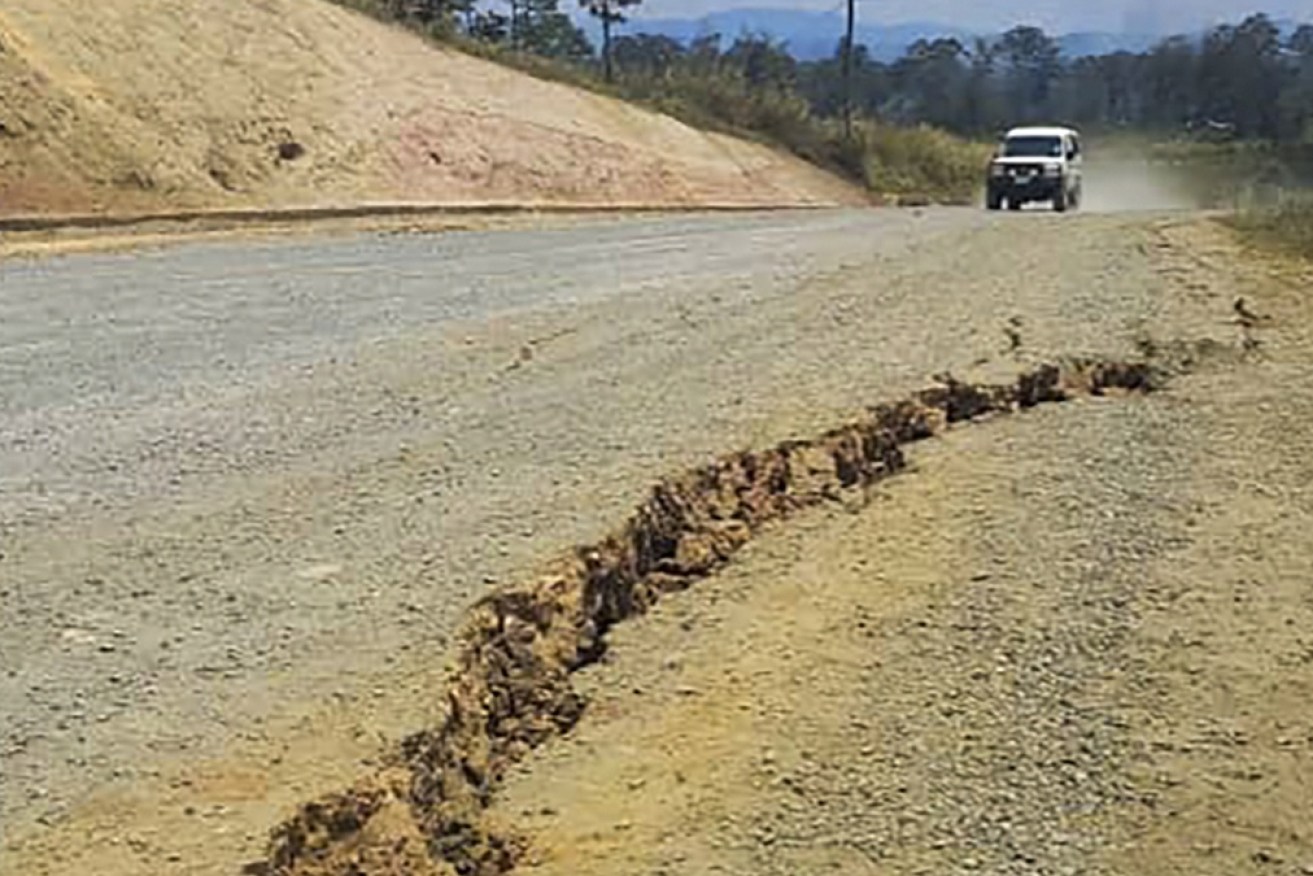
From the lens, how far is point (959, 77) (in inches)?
4107

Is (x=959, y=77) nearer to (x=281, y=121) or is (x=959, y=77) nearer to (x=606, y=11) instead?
→ (x=606, y=11)

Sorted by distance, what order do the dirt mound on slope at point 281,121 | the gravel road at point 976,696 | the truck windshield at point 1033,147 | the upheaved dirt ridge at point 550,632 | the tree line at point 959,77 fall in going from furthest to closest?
1. the tree line at point 959,77
2. the truck windshield at point 1033,147
3. the dirt mound on slope at point 281,121
4. the gravel road at point 976,696
5. the upheaved dirt ridge at point 550,632

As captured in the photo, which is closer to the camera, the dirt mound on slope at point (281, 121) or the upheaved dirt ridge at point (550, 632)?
the upheaved dirt ridge at point (550, 632)

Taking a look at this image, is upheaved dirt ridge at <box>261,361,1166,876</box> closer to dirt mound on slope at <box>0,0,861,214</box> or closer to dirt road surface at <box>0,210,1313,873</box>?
dirt road surface at <box>0,210,1313,873</box>

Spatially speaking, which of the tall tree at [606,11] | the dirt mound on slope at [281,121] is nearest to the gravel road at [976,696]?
the dirt mound on slope at [281,121]

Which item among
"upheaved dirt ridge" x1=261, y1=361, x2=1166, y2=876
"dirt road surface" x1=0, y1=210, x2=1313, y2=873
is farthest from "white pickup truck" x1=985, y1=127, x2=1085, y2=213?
"upheaved dirt ridge" x1=261, y1=361, x2=1166, y2=876

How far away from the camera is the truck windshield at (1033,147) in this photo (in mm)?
40875

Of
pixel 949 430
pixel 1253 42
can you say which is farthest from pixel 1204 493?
pixel 1253 42

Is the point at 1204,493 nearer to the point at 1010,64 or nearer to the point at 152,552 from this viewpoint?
the point at 152,552

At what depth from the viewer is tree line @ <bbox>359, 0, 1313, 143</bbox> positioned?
61188mm

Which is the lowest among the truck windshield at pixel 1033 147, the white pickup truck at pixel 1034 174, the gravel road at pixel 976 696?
the white pickup truck at pixel 1034 174

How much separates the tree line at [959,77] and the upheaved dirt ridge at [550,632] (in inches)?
1545

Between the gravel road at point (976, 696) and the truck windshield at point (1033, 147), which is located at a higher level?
the gravel road at point (976, 696)

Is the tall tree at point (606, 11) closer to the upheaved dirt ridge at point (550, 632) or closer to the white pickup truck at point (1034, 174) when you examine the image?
the white pickup truck at point (1034, 174)
